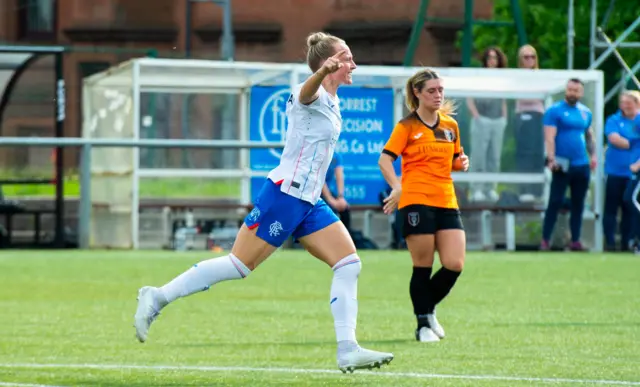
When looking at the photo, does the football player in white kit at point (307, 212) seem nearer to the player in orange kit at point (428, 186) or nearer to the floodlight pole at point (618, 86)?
the player in orange kit at point (428, 186)

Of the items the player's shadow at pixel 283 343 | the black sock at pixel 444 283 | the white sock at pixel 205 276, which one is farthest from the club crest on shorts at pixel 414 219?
the white sock at pixel 205 276

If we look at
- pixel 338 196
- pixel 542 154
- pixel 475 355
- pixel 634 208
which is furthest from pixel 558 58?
pixel 475 355

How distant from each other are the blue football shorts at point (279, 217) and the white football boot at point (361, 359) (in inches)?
26.9

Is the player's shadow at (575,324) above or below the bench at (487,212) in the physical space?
above

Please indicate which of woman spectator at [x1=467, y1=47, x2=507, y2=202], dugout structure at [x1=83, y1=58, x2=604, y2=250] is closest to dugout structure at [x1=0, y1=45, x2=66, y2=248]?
dugout structure at [x1=83, y1=58, x2=604, y2=250]

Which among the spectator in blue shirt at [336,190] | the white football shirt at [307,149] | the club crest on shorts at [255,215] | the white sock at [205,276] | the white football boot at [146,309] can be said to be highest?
the white football shirt at [307,149]

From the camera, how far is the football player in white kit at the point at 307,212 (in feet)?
29.0

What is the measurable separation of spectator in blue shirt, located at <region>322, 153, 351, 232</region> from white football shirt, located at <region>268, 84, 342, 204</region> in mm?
10630

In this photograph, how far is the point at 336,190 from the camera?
21844 mm

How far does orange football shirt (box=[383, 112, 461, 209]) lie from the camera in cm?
1145

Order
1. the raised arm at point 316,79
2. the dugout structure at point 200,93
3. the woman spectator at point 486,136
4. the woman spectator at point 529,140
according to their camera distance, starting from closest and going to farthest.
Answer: the raised arm at point 316,79 < the dugout structure at point 200,93 < the woman spectator at point 486,136 < the woman spectator at point 529,140

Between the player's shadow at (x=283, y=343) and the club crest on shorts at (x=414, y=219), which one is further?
the club crest on shorts at (x=414, y=219)

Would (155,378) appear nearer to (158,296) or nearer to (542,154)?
(158,296)

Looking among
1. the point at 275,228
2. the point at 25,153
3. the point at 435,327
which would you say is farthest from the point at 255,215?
the point at 25,153
